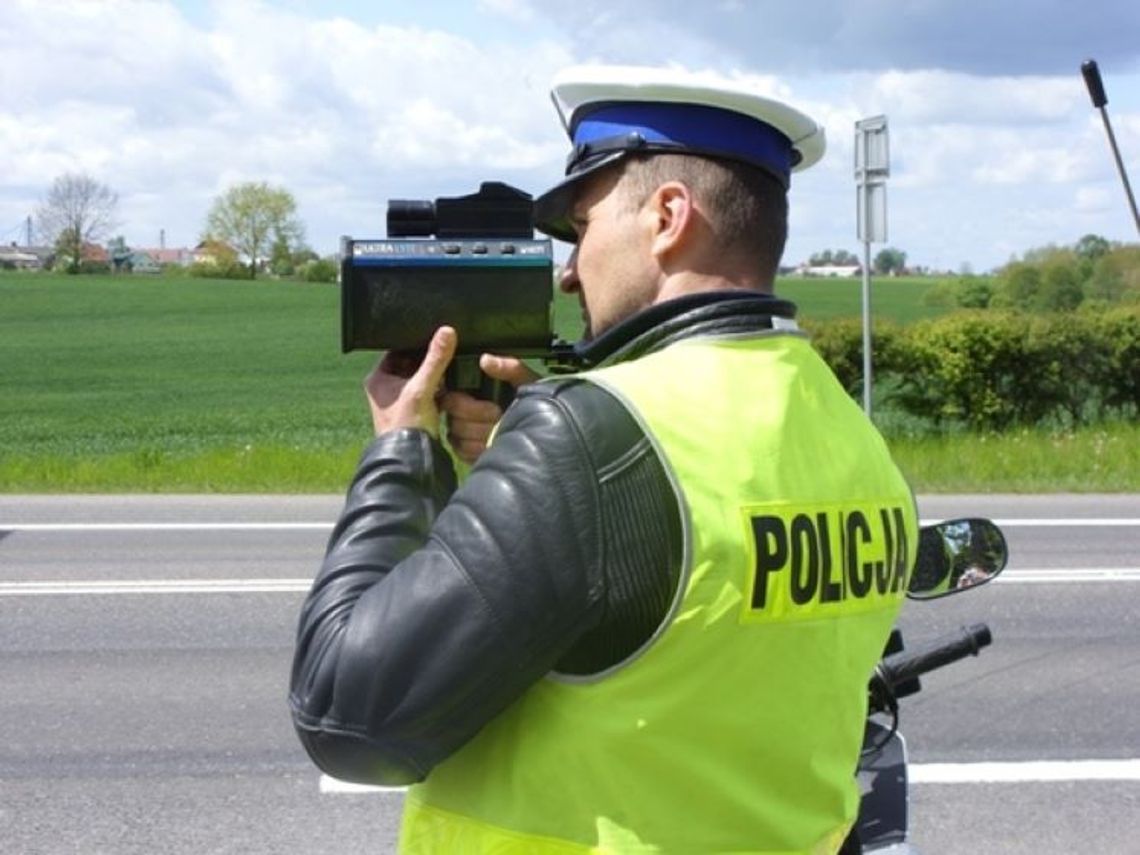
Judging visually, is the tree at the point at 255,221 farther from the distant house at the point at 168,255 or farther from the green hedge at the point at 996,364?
the green hedge at the point at 996,364

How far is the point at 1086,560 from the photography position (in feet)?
33.8

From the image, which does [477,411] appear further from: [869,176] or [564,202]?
[869,176]

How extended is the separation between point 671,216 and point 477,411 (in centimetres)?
37

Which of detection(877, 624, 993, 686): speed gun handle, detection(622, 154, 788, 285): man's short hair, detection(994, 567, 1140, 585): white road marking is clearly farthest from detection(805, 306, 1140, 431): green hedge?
detection(622, 154, 788, 285): man's short hair

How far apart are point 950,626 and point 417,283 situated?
6637 mm

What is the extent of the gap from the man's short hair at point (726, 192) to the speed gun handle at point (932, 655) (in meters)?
0.90

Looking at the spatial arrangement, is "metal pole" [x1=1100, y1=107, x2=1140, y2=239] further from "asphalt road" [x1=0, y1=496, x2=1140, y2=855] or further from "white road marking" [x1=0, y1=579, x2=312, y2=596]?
"white road marking" [x1=0, y1=579, x2=312, y2=596]

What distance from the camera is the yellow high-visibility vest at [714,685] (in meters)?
1.62

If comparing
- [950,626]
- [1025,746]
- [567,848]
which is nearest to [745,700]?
[567,848]

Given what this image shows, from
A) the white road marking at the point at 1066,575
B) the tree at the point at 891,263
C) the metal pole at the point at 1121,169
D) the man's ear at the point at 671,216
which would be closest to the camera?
the man's ear at the point at 671,216

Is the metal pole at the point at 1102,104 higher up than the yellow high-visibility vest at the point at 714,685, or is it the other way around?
the metal pole at the point at 1102,104

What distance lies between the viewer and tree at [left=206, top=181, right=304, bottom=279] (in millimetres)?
85812

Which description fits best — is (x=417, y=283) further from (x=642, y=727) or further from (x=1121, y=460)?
(x=1121, y=460)

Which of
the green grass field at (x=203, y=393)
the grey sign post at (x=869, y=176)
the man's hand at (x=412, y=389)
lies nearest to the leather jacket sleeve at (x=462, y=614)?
→ the man's hand at (x=412, y=389)
